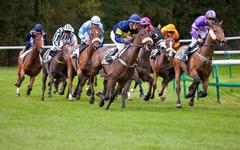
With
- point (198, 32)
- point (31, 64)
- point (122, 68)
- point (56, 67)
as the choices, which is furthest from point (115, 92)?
point (31, 64)

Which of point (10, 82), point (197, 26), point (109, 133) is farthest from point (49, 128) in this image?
point (10, 82)

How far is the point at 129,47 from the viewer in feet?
58.7

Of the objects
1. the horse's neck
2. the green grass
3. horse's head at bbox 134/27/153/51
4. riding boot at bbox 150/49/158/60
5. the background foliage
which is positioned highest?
the background foliage

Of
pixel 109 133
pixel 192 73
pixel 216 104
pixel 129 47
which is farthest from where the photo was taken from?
pixel 216 104

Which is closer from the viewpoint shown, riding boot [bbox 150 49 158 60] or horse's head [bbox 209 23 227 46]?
horse's head [bbox 209 23 227 46]

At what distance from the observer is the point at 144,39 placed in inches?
669

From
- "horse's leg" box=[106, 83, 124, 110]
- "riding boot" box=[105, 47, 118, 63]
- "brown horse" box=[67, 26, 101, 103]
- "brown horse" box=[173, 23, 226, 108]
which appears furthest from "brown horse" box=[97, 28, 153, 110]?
"brown horse" box=[173, 23, 226, 108]

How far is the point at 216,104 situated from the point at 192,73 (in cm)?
182

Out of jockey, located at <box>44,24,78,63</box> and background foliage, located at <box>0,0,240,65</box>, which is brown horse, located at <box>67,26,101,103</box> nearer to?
jockey, located at <box>44,24,78,63</box>

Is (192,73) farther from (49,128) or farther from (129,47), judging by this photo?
(49,128)

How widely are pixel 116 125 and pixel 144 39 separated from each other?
3358 millimetres

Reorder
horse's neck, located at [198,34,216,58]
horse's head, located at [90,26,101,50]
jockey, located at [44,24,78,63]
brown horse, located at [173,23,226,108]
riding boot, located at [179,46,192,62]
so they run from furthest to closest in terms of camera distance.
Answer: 1. jockey, located at [44,24,78,63]
2. riding boot, located at [179,46,192,62]
3. horse's head, located at [90,26,101,50]
4. horse's neck, located at [198,34,216,58]
5. brown horse, located at [173,23,226,108]

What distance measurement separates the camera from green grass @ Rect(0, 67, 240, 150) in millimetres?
11812

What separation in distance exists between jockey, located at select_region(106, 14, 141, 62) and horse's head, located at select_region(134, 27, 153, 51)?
0.67m
